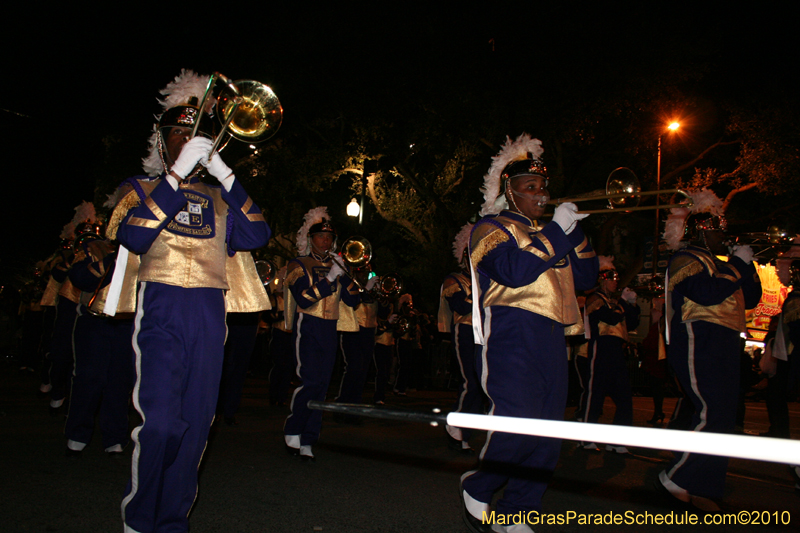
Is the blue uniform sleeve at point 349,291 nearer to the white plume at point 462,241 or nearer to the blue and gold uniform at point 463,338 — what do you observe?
the blue and gold uniform at point 463,338

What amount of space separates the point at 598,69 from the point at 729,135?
614 cm

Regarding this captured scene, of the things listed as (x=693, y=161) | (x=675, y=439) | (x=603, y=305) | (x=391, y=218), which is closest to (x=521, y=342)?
(x=675, y=439)

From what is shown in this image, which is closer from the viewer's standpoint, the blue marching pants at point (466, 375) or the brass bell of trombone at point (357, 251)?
the blue marching pants at point (466, 375)

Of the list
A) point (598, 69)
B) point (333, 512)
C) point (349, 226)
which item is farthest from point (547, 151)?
point (333, 512)

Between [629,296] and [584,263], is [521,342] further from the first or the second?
[629,296]

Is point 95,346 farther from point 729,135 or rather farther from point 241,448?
point 729,135

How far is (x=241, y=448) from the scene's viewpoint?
5922 mm

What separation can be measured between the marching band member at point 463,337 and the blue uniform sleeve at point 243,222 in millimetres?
3733

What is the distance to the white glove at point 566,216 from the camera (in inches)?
146

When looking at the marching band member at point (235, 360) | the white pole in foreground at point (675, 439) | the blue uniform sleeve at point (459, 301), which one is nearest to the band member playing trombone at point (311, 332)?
the marching band member at point (235, 360)

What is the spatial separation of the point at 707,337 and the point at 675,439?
4.21 m

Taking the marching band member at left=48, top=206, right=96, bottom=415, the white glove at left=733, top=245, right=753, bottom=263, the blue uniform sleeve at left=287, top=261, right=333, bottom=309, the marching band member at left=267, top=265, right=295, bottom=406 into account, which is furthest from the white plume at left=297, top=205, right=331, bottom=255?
the white glove at left=733, top=245, right=753, bottom=263

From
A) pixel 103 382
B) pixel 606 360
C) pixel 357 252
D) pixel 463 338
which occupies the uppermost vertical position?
pixel 357 252

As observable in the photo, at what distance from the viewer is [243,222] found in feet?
11.7
